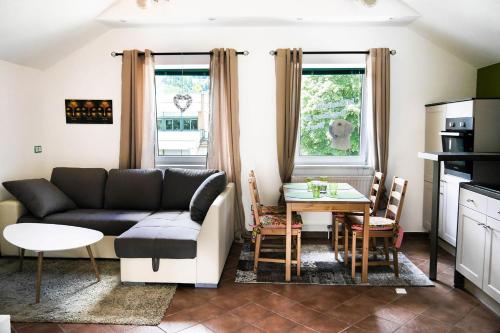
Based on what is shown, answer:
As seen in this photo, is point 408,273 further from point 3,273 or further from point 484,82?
point 3,273

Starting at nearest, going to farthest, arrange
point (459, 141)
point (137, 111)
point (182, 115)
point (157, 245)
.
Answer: point (157, 245) → point (459, 141) → point (137, 111) → point (182, 115)

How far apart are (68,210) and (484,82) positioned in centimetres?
462

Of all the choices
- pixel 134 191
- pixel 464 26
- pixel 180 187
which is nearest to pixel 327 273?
pixel 180 187

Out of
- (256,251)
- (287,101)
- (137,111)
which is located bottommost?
(256,251)

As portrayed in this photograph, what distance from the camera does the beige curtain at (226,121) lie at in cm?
450

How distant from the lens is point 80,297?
3.08 meters

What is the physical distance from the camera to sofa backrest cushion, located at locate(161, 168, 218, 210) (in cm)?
425

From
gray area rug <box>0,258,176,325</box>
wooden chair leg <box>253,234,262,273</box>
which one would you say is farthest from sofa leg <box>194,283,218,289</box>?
wooden chair leg <box>253,234,262,273</box>

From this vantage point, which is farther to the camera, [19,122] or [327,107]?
[327,107]

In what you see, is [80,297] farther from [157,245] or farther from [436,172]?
[436,172]

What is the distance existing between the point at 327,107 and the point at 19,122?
3430 millimetres

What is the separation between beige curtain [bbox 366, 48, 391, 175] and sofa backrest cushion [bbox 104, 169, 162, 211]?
242cm

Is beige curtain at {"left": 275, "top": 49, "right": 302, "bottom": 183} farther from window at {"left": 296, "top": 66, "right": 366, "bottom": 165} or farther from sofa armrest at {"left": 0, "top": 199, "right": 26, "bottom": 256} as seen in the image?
sofa armrest at {"left": 0, "top": 199, "right": 26, "bottom": 256}

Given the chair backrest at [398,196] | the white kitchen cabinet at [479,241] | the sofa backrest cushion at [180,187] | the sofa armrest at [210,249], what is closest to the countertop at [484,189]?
the white kitchen cabinet at [479,241]
